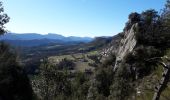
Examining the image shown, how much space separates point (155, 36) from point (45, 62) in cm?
9278

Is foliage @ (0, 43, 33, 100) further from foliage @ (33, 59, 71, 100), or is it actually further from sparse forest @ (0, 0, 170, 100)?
foliage @ (33, 59, 71, 100)

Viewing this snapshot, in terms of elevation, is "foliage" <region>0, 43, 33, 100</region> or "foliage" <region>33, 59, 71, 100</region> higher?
"foliage" <region>0, 43, 33, 100</region>

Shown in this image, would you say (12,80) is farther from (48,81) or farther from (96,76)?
(96,76)

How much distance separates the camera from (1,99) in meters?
67.1

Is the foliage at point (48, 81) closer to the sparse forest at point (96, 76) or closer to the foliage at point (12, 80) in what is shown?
the sparse forest at point (96, 76)

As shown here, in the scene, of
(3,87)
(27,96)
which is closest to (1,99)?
(3,87)

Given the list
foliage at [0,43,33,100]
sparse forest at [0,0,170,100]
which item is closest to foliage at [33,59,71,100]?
sparse forest at [0,0,170,100]

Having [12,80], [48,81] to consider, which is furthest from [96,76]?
[12,80]

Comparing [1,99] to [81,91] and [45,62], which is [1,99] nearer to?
[45,62]

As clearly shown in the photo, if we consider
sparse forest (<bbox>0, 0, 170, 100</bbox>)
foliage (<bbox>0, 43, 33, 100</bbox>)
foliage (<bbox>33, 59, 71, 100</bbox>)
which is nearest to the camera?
foliage (<bbox>0, 43, 33, 100</bbox>)

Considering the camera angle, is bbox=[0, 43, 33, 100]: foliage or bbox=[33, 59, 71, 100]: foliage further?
bbox=[33, 59, 71, 100]: foliage

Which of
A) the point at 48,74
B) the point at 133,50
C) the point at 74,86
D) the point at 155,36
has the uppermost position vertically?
the point at 155,36

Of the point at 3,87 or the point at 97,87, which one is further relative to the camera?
the point at 97,87

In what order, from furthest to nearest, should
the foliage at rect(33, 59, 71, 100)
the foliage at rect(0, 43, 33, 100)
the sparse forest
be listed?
the foliage at rect(33, 59, 71, 100) → the sparse forest → the foliage at rect(0, 43, 33, 100)
